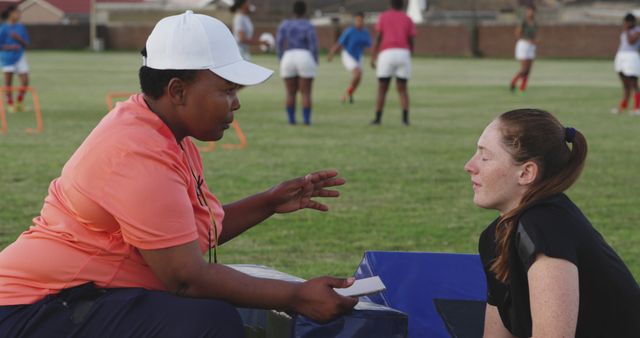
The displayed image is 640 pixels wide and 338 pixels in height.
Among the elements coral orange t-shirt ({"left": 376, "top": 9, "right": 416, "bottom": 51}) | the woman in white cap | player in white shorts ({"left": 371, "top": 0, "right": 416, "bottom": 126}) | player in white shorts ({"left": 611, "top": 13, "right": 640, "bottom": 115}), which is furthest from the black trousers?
player in white shorts ({"left": 611, "top": 13, "right": 640, "bottom": 115})

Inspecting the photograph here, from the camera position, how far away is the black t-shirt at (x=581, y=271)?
11.1 feet

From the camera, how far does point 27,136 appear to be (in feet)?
48.5

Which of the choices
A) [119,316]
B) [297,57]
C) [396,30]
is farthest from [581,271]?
[396,30]

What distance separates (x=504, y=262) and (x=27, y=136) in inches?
473


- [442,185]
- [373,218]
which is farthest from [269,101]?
[373,218]

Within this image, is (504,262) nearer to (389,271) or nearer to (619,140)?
(389,271)

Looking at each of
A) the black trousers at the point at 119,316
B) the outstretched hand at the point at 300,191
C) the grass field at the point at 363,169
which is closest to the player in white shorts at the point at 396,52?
the grass field at the point at 363,169

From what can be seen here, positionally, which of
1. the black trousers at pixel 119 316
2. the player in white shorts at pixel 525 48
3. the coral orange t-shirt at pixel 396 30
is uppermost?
the black trousers at pixel 119 316

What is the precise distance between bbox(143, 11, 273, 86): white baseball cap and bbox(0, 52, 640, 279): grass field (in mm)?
3051

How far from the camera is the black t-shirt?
133 inches

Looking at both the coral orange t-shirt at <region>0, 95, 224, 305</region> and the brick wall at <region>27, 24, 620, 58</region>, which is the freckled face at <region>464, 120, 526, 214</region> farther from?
the brick wall at <region>27, 24, 620, 58</region>

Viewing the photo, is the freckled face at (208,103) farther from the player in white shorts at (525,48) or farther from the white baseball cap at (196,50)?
the player in white shorts at (525,48)

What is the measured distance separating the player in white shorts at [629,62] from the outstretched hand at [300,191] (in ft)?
53.6

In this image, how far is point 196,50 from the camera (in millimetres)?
3654
